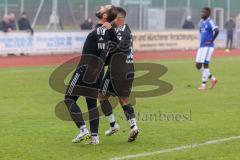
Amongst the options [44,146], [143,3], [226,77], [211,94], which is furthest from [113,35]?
[143,3]

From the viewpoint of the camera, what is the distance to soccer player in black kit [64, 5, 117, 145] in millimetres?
9781

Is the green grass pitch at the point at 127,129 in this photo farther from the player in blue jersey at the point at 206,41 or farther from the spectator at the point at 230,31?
the spectator at the point at 230,31

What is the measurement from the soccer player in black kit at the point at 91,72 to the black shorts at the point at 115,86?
539 mm

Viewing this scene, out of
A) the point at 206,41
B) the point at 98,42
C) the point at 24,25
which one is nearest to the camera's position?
the point at 98,42

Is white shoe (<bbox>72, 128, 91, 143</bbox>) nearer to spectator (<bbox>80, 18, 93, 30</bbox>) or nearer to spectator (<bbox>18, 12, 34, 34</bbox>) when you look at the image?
spectator (<bbox>18, 12, 34, 34</bbox>)

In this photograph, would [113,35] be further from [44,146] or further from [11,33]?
[11,33]

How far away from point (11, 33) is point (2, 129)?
65.2ft

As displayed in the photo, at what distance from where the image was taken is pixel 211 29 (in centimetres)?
1833

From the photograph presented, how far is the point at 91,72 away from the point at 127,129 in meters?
1.99

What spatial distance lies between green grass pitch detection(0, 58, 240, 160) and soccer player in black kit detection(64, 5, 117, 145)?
35 centimetres

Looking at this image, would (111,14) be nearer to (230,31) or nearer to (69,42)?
(69,42)

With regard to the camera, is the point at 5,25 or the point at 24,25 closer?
the point at 5,25

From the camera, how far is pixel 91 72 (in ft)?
32.6

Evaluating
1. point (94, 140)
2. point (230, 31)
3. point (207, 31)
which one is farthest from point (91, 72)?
point (230, 31)
